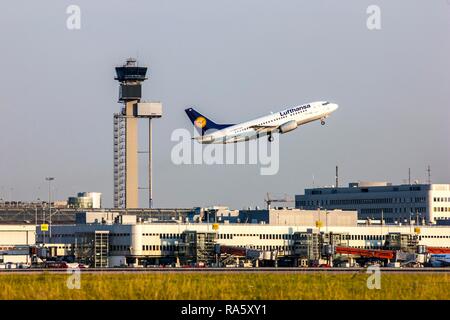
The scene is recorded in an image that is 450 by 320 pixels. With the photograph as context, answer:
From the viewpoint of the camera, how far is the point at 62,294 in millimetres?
77750
